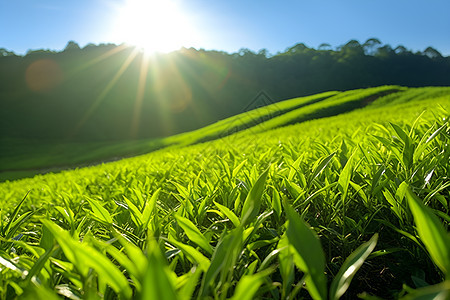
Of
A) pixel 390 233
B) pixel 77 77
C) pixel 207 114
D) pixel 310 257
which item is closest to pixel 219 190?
pixel 390 233

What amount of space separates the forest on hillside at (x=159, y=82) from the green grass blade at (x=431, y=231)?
41612 millimetres

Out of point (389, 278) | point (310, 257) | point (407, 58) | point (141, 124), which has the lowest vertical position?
point (141, 124)

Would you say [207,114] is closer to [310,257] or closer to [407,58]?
[310,257]

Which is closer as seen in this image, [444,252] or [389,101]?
[444,252]

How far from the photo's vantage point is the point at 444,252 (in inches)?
21.5

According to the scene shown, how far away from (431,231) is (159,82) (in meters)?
69.5

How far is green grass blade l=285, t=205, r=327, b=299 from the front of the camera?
0.60 meters

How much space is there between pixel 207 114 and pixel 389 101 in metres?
45.1

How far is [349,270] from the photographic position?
562 mm

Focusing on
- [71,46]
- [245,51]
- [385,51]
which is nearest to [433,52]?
[385,51]

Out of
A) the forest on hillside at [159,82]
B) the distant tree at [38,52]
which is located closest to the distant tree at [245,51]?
the forest on hillside at [159,82]

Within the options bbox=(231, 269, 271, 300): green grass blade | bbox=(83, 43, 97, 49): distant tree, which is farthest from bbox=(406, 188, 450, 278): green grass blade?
bbox=(83, 43, 97, 49): distant tree

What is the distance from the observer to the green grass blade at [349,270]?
54 centimetres

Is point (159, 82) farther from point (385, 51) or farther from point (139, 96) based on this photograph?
point (385, 51)
